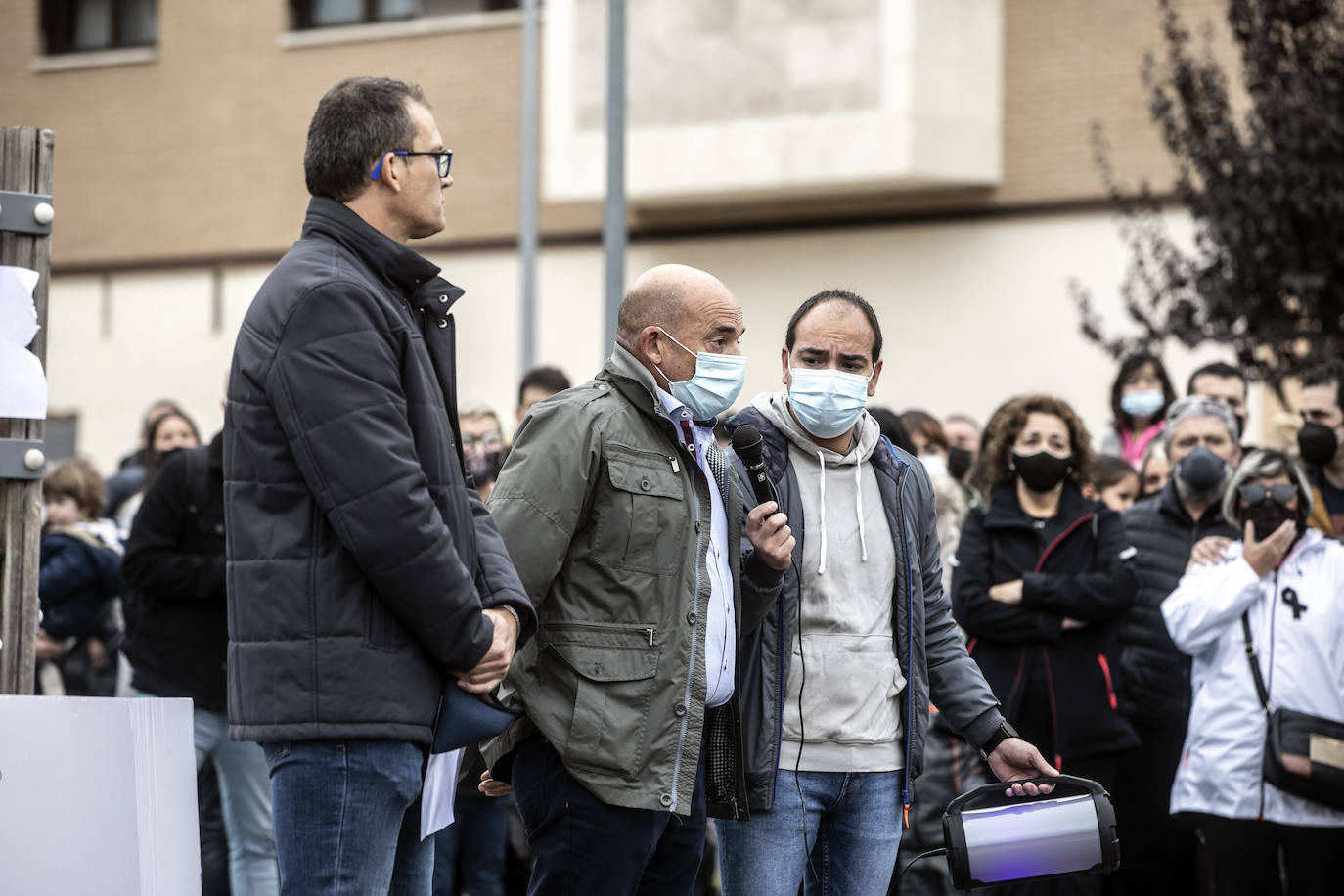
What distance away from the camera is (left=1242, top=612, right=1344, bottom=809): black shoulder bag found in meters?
6.14

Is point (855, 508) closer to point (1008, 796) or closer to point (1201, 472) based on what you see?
point (1008, 796)

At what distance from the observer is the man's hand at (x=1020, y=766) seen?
185 inches

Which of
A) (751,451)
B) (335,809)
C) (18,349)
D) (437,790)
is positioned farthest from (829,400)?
(18,349)

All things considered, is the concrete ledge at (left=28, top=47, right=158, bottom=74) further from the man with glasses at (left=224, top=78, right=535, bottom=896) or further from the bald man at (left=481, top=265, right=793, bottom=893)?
the man with glasses at (left=224, top=78, right=535, bottom=896)

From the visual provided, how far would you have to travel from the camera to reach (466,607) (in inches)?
138

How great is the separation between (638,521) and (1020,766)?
53.1 inches

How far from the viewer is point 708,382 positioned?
4.48 metres

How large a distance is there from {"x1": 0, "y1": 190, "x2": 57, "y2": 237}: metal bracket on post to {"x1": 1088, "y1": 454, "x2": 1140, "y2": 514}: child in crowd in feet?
18.2

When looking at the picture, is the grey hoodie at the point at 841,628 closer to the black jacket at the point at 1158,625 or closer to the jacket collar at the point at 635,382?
the jacket collar at the point at 635,382

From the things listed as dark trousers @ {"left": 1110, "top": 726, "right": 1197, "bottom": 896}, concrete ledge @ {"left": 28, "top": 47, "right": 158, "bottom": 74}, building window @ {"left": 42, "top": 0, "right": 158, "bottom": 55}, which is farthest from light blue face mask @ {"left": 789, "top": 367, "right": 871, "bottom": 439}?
building window @ {"left": 42, "top": 0, "right": 158, "bottom": 55}

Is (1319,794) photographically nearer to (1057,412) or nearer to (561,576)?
(1057,412)

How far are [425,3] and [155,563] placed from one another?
13.1 metres

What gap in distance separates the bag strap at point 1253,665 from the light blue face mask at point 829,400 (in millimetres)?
2375

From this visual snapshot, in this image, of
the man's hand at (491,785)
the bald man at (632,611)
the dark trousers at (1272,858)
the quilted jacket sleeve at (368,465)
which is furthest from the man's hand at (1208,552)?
the quilted jacket sleeve at (368,465)
